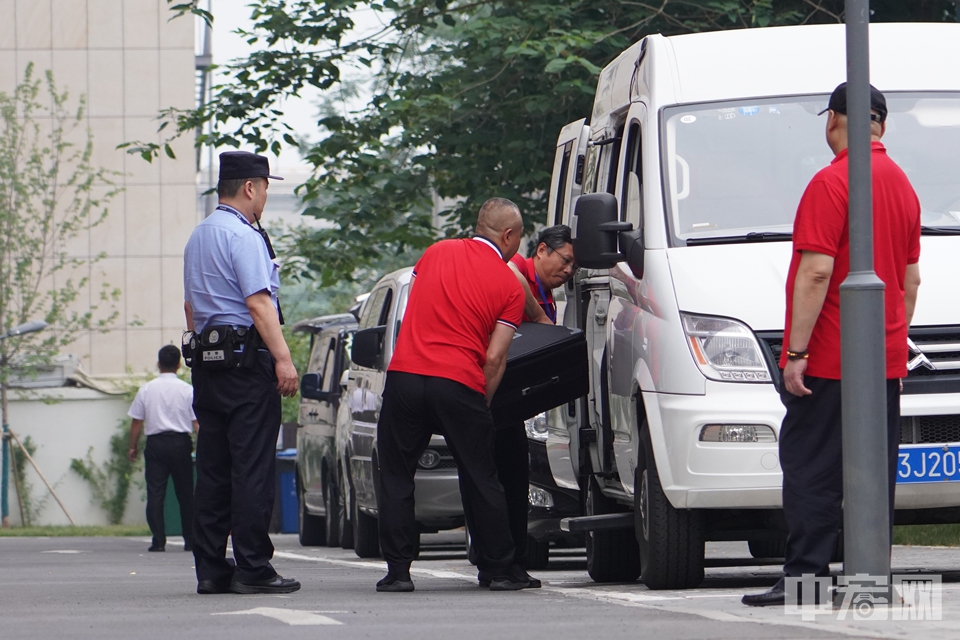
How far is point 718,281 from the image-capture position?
24.4 feet

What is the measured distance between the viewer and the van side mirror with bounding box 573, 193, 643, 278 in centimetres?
805

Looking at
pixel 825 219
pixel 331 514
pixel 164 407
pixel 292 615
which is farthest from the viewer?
pixel 164 407

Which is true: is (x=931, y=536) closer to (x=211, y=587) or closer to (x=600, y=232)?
(x=600, y=232)

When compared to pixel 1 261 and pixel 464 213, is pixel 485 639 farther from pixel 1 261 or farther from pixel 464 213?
pixel 1 261

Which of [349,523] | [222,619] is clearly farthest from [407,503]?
[349,523]

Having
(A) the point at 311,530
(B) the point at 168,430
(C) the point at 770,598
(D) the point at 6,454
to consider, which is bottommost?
(A) the point at 311,530

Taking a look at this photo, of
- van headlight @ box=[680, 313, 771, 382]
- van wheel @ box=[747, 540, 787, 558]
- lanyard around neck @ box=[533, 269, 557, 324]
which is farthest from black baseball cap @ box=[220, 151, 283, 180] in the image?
van wheel @ box=[747, 540, 787, 558]

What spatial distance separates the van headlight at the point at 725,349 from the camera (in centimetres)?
730

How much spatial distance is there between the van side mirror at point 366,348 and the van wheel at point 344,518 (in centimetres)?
248

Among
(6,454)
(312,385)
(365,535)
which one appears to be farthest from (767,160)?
(6,454)

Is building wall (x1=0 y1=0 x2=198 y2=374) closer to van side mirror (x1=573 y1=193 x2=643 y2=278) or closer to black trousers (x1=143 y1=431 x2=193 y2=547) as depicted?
black trousers (x1=143 y1=431 x2=193 y2=547)

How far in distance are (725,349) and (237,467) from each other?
2158 mm

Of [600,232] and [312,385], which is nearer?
[600,232]

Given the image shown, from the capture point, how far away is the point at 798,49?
8.51 m
